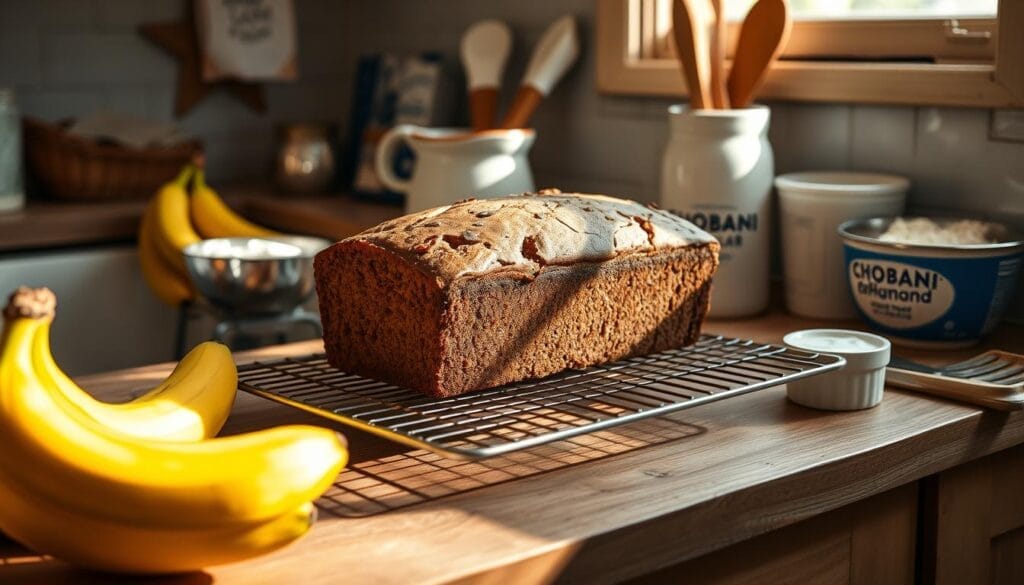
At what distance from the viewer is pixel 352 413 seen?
0.93 meters

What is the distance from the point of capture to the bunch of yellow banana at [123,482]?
67 centimetres

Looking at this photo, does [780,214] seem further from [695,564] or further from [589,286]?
[695,564]

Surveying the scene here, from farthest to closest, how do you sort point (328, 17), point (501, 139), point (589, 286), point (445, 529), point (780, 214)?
point (328, 17)
point (501, 139)
point (780, 214)
point (589, 286)
point (445, 529)

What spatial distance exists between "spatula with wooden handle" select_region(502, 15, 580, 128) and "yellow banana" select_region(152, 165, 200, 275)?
552mm

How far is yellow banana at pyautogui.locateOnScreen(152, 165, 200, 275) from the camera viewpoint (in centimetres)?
193

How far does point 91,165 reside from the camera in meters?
2.17

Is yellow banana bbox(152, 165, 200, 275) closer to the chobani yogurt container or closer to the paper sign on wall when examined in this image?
the paper sign on wall

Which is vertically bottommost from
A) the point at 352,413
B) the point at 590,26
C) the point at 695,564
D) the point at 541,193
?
the point at 695,564

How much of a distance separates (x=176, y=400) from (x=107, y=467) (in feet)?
0.60

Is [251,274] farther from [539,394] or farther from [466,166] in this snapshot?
[539,394]

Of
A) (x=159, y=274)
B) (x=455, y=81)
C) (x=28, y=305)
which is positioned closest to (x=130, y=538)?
(x=28, y=305)

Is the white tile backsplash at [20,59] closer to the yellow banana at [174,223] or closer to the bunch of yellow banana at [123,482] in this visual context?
the yellow banana at [174,223]

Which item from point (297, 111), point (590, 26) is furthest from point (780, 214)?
point (297, 111)

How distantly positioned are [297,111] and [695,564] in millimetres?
1945
